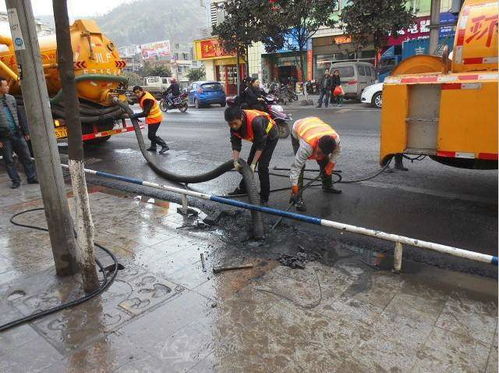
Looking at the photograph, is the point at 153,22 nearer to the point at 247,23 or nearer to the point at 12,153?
the point at 247,23

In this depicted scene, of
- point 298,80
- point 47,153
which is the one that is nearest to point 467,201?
point 47,153

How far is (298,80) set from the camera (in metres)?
27.7

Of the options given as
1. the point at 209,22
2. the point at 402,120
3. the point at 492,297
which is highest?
the point at 209,22

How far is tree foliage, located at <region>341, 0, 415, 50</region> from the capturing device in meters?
16.1

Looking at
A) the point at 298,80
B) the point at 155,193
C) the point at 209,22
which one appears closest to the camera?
the point at 155,193

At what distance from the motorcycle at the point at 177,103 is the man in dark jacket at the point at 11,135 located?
507 inches

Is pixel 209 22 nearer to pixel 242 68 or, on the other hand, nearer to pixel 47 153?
pixel 242 68

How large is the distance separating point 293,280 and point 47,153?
2221mm

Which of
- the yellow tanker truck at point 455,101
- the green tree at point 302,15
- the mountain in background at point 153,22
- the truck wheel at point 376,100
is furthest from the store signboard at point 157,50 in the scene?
the mountain in background at point 153,22

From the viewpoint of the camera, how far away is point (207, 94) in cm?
2152

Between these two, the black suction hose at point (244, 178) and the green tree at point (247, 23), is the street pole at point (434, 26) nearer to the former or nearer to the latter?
the green tree at point (247, 23)

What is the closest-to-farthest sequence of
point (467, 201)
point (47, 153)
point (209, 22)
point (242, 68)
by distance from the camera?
1. point (47, 153)
2. point (467, 201)
3. point (242, 68)
4. point (209, 22)

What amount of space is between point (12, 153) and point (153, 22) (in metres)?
166

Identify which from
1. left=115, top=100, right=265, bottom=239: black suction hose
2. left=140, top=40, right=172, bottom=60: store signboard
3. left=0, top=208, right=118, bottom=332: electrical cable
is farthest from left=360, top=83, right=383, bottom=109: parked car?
left=140, top=40, right=172, bottom=60: store signboard
